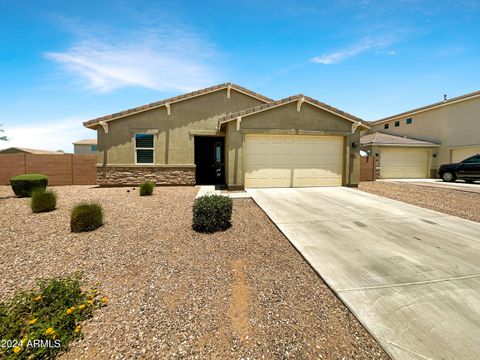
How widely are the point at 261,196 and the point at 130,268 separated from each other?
627 centimetres

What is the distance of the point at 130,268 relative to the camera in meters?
3.91

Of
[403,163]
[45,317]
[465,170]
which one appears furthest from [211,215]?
[403,163]

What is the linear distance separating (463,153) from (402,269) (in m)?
20.9

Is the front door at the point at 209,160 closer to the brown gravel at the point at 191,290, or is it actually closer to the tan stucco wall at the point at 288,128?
the tan stucco wall at the point at 288,128

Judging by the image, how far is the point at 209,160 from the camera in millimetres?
15344

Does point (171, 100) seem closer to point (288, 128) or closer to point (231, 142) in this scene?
point (231, 142)

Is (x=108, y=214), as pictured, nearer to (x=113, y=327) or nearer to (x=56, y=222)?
(x=56, y=222)

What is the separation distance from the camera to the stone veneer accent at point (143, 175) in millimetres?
13047

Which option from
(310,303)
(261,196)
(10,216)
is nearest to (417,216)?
(261,196)

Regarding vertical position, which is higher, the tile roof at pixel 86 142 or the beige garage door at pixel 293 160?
the tile roof at pixel 86 142

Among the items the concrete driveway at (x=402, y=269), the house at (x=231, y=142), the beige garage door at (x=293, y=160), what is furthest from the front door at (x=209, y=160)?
the concrete driveway at (x=402, y=269)

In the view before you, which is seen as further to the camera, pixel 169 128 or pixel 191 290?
pixel 169 128

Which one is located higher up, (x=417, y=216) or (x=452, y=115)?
(x=452, y=115)

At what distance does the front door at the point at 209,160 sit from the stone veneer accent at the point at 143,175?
1.55 metres
